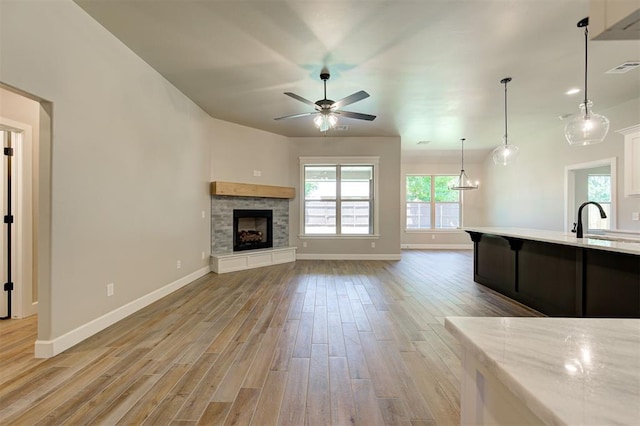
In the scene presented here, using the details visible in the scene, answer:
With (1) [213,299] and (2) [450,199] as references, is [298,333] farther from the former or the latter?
(2) [450,199]

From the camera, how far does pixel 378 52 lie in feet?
10.5

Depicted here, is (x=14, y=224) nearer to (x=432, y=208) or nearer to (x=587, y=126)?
(x=587, y=126)

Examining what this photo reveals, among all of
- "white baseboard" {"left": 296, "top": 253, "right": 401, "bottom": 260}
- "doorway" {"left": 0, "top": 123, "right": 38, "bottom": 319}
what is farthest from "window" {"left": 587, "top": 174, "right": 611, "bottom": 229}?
"doorway" {"left": 0, "top": 123, "right": 38, "bottom": 319}

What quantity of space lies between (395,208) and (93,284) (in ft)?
19.3

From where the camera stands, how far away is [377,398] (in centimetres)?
183

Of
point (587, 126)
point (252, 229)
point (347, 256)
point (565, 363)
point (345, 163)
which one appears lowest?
point (347, 256)

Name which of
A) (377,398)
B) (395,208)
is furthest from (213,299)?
(395,208)

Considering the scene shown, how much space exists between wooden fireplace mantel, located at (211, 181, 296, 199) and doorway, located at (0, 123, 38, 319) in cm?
261

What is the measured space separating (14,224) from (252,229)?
3817 mm

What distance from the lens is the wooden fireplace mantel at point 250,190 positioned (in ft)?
17.8

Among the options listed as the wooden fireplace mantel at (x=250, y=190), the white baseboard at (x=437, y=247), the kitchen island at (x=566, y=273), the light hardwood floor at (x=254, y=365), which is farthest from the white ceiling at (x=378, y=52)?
the white baseboard at (x=437, y=247)

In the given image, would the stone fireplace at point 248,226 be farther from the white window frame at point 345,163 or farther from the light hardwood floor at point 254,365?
the light hardwood floor at point 254,365

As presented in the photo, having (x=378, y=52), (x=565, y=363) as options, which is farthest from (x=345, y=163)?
(x=565, y=363)

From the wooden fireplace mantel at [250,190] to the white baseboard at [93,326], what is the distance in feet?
6.52
